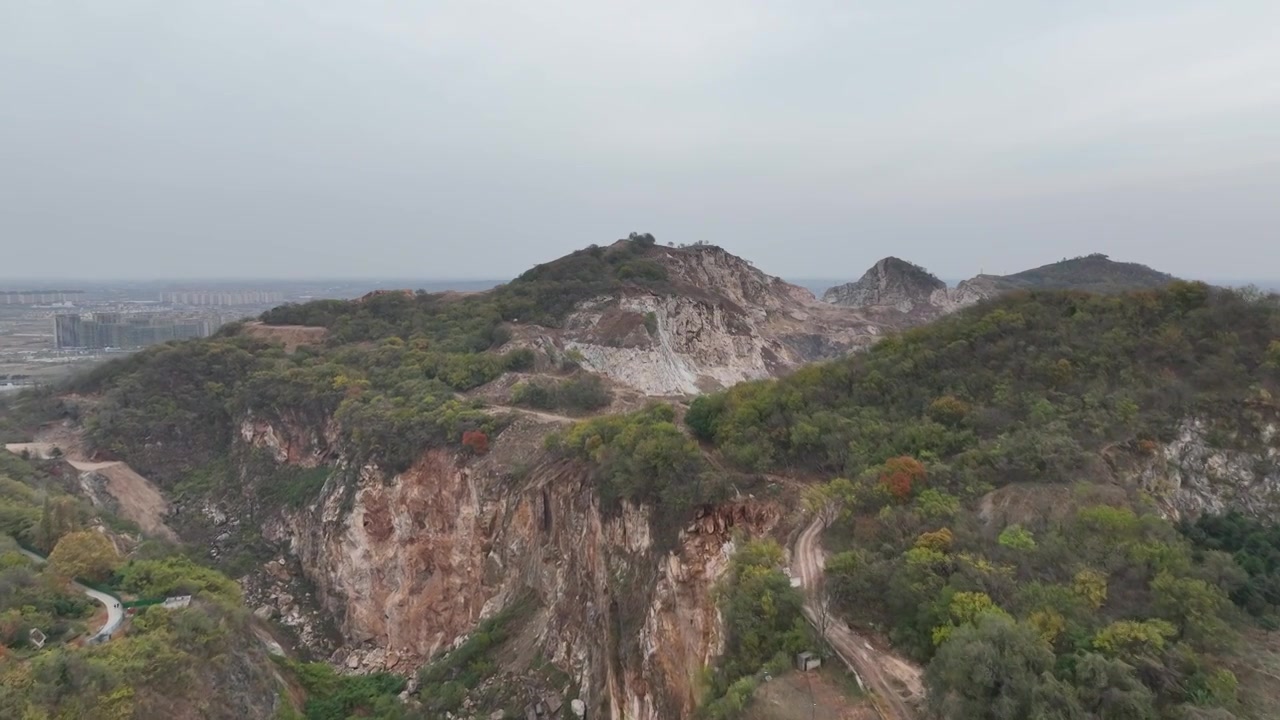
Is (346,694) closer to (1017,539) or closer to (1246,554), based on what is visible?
(1017,539)

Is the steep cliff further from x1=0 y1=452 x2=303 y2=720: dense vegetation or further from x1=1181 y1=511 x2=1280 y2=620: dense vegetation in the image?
x1=0 y1=452 x2=303 y2=720: dense vegetation

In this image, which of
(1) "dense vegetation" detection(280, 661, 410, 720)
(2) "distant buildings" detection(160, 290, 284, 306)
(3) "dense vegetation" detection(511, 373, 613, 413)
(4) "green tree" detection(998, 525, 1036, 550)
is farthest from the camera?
(2) "distant buildings" detection(160, 290, 284, 306)

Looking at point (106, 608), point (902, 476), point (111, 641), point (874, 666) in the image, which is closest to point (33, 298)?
point (106, 608)

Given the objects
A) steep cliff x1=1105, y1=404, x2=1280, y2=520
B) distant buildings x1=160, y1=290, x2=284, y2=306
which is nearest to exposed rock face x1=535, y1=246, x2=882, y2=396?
steep cliff x1=1105, y1=404, x2=1280, y2=520

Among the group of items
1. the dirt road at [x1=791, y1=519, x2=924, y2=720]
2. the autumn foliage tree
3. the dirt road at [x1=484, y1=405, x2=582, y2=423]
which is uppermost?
the autumn foliage tree

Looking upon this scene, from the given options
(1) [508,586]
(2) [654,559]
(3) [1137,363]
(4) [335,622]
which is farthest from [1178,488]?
(4) [335,622]

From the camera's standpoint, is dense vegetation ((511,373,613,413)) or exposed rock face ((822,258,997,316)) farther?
exposed rock face ((822,258,997,316))

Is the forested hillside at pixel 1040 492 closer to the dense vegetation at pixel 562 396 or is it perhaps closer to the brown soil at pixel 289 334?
the dense vegetation at pixel 562 396
